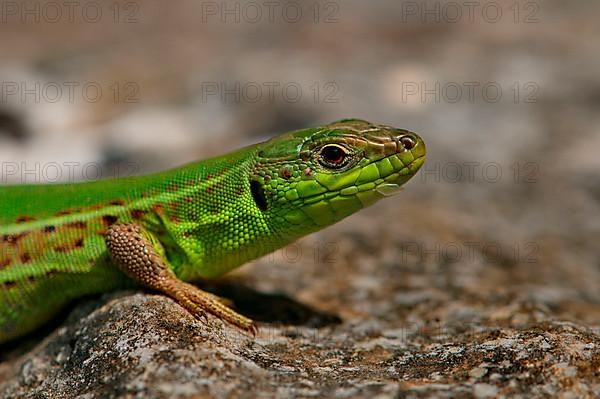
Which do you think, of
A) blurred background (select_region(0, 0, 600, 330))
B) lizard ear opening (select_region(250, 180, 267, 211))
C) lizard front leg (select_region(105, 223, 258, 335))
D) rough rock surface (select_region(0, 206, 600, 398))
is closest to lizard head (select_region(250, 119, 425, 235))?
lizard ear opening (select_region(250, 180, 267, 211))

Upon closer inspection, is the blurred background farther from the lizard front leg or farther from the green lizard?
the lizard front leg

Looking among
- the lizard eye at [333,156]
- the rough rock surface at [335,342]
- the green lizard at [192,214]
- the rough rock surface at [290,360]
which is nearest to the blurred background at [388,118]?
the rough rock surface at [335,342]

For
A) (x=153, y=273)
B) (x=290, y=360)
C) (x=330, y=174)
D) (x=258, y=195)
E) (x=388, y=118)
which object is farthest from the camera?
(x=388, y=118)

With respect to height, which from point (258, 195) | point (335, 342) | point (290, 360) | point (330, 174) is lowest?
point (335, 342)

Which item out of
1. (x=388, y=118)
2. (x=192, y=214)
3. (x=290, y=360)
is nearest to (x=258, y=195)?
(x=192, y=214)

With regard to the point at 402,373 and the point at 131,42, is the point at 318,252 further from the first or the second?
the point at 131,42

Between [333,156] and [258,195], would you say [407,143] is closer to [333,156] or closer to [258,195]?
[333,156]

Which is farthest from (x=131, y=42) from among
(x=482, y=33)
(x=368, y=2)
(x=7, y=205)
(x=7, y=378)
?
(x=7, y=378)
